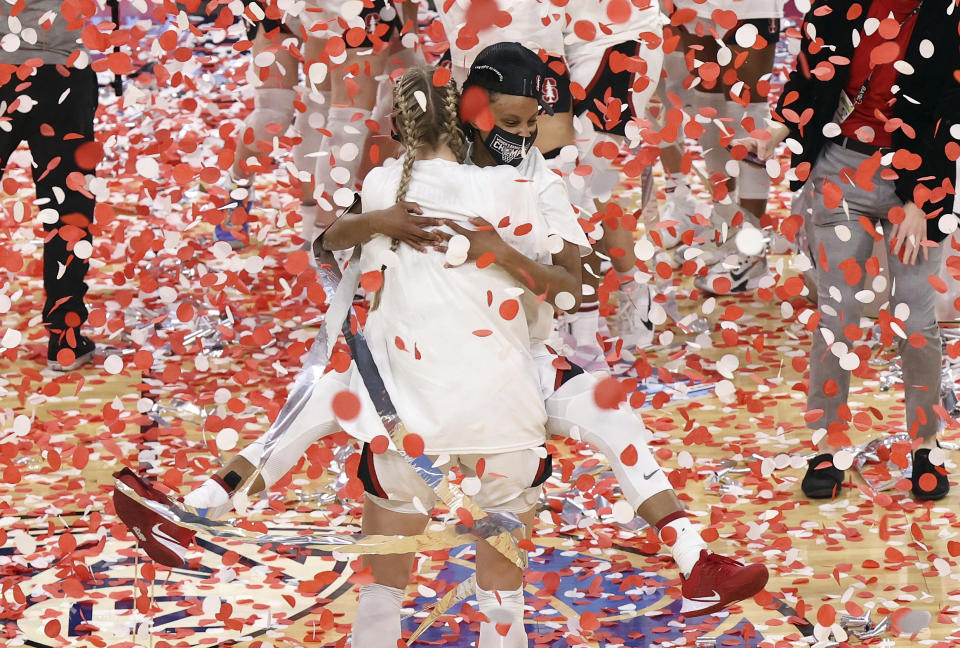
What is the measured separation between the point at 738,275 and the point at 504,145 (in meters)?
2.77

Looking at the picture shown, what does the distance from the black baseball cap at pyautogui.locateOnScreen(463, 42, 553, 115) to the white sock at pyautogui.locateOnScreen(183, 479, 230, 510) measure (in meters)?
1.04

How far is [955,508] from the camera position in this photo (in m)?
3.92

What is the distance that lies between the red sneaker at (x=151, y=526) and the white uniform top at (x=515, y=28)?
168 centimetres

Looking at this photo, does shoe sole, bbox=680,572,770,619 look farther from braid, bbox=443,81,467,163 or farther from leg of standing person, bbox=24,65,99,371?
leg of standing person, bbox=24,65,99,371

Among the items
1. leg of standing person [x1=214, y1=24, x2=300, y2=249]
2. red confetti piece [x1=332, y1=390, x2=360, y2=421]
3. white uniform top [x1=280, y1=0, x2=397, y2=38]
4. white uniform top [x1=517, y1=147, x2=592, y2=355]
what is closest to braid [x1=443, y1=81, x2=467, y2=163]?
Answer: white uniform top [x1=517, y1=147, x2=592, y2=355]

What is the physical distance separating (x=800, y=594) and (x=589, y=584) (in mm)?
541

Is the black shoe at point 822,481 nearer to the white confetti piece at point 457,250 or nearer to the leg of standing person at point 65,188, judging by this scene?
the white confetti piece at point 457,250

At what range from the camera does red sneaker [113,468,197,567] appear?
9.59ft

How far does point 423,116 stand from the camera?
9.61 ft

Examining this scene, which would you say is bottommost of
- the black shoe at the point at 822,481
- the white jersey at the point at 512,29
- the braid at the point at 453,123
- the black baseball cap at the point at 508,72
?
the black shoe at the point at 822,481

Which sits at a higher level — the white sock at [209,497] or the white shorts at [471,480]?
the white shorts at [471,480]

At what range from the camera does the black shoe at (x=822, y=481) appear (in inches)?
158

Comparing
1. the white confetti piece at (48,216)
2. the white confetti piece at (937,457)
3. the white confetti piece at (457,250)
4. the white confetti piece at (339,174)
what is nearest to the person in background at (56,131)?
the white confetti piece at (48,216)

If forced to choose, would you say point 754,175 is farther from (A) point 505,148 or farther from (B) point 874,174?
(A) point 505,148
